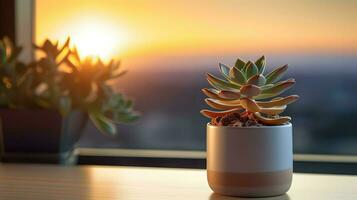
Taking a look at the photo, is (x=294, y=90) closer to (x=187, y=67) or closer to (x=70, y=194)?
(x=187, y=67)

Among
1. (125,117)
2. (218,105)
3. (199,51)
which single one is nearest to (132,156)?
(125,117)

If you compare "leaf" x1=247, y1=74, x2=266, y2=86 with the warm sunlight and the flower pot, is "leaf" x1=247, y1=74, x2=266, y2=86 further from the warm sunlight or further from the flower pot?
the warm sunlight

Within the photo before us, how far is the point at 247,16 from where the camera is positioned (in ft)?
3.72

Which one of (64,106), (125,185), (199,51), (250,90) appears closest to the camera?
(250,90)

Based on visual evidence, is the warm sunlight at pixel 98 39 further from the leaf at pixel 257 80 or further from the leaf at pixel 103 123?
the leaf at pixel 257 80

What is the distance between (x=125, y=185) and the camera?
32.7 inches

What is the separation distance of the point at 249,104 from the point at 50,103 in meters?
0.50

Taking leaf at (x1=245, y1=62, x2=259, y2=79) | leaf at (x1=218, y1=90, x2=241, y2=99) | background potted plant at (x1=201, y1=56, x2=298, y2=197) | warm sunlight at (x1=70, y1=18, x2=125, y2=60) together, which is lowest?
background potted plant at (x1=201, y1=56, x2=298, y2=197)

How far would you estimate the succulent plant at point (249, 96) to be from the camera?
26.9 inches

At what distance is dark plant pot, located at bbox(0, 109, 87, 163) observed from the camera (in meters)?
1.05

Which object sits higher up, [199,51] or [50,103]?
[199,51]

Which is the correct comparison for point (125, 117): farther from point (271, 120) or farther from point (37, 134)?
point (271, 120)

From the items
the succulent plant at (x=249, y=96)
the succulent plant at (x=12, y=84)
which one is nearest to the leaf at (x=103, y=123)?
the succulent plant at (x=12, y=84)

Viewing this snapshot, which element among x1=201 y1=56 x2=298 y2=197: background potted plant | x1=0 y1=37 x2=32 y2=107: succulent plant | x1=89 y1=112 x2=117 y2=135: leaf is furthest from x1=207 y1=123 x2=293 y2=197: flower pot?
x1=0 y1=37 x2=32 y2=107: succulent plant
